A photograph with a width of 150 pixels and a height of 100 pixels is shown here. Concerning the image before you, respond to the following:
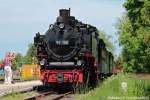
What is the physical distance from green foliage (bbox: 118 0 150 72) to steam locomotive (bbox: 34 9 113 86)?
3044mm

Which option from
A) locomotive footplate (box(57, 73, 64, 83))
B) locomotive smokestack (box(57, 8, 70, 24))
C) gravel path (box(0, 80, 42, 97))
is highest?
locomotive smokestack (box(57, 8, 70, 24))

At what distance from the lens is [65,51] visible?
29281 millimetres

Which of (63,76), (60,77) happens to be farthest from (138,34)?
(60,77)

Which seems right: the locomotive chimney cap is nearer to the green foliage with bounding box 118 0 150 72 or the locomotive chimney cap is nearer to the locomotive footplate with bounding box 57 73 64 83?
the locomotive footplate with bounding box 57 73 64 83

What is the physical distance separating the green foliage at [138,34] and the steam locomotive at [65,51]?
304 centimetres

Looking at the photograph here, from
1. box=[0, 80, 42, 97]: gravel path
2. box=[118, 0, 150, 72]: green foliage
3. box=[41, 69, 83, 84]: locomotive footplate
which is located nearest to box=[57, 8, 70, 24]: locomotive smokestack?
box=[41, 69, 83, 84]: locomotive footplate

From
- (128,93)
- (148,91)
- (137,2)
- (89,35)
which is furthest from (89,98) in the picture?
(137,2)

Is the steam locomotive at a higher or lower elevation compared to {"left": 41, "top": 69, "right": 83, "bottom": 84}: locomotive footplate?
higher

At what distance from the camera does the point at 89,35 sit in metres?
29.5

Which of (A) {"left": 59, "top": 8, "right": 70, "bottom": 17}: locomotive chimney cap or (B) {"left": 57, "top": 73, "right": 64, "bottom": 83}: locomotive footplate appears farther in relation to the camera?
(A) {"left": 59, "top": 8, "right": 70, "bottom": 17}: locomotive chimney cap

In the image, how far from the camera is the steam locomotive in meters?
28.5

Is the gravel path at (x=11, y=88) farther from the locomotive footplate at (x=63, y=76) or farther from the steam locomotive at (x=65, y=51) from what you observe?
the steam locomotive at (x=65, y=51)

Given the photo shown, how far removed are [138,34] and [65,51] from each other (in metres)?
4.13

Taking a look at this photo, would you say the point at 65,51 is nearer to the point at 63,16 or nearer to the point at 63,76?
the point at 63,76
